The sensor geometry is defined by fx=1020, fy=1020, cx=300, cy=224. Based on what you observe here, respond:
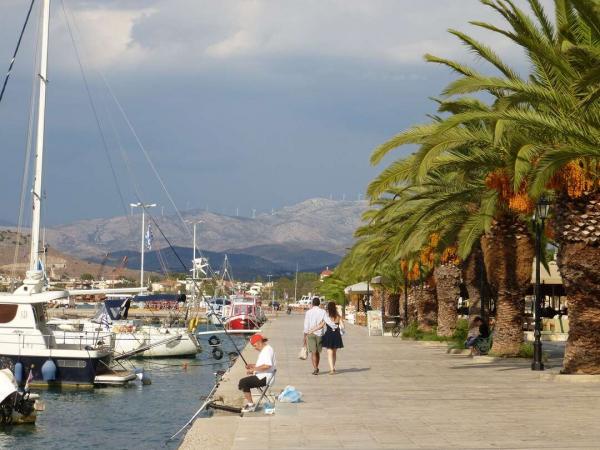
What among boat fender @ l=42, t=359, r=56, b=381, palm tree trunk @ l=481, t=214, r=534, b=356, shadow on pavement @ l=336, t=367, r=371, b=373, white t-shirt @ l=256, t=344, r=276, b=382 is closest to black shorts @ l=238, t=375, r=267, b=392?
white t-shirt @ l=256, t=344, r=276, b=382

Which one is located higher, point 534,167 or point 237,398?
point 534,167

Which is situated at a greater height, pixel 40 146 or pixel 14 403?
pixel 40 146

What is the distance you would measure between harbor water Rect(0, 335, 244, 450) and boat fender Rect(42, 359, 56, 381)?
471 mm

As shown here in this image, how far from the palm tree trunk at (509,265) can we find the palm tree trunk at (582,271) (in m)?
5.36

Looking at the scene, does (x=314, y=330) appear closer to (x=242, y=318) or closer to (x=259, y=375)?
(x=259, y=375)

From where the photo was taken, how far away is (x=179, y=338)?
45094 mm

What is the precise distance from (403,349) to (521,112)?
1708cm

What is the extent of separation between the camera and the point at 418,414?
15258 mm

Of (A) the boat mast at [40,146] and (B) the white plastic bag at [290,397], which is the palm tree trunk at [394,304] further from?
(B) the white plastic bag at [290,397]

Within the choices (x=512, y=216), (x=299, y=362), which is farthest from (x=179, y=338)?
(x=512, y=216)

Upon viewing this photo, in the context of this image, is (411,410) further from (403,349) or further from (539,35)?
(403,349)

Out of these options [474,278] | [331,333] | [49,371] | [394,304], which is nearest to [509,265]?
[331,333]

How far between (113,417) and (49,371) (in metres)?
5.63

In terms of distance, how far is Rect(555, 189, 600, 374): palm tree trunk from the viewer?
64.8 ft
